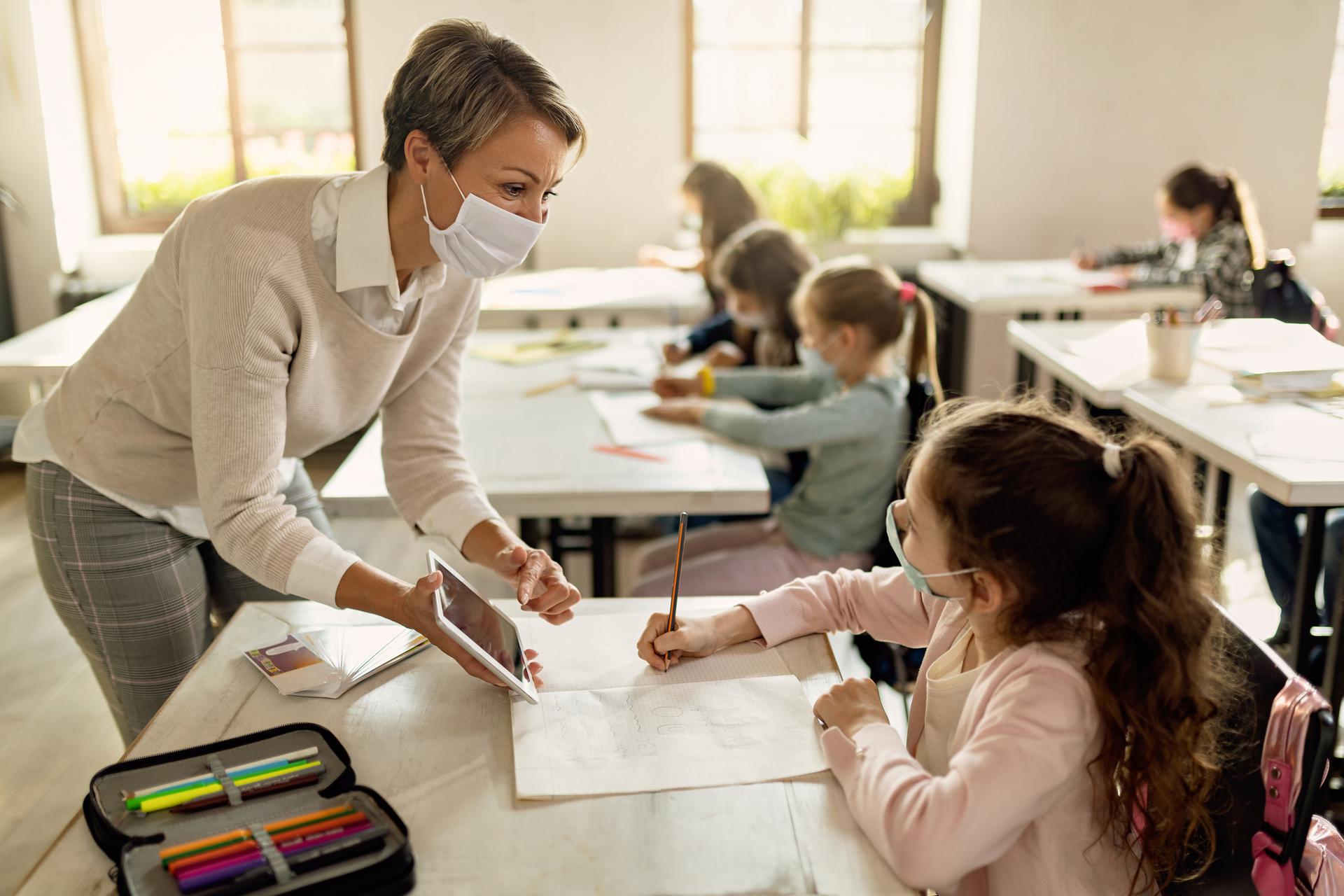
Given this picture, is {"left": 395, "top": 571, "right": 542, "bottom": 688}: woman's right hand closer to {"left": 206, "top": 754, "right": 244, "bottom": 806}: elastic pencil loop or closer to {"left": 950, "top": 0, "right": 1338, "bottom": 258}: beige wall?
{"left": 206, "top": 754, "right": 244, "bottom": 806}: elastic pencil loop

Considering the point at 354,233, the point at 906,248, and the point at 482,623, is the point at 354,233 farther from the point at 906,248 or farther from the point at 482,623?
the point at 906,248

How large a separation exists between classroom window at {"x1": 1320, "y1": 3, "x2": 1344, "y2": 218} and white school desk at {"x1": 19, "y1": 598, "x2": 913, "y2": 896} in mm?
4926

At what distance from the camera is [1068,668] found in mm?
1010

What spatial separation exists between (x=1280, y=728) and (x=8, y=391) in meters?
4.73

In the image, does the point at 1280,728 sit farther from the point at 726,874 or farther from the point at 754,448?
the point at 754,448

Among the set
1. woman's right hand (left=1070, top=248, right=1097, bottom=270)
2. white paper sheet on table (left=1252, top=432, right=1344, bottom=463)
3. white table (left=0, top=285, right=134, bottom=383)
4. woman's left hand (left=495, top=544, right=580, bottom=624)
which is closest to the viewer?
woman's left hand (left=495, top=544, right=580, bottom=624)

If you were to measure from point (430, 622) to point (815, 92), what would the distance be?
442 centimetres

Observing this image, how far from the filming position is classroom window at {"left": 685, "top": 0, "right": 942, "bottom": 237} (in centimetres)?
490

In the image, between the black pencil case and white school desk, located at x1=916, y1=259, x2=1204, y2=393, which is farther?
white school desk, located at x1=916, y1=259, x2=1204, y2=393

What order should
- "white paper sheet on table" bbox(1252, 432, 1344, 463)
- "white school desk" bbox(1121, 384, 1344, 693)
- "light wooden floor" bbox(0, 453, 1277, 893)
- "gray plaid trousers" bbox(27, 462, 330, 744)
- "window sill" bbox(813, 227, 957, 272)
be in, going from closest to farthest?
"gray plaid trousers" bbox(27, 462, 330, 744) → "white school desk" bbox(1121, 384, 1344, 693) → "white paper sheet on table" bbox(1252, 432, 1344, 463) → "light wooden floor" bbox(0, 453, 1277, 893) → "window sill" bbox(813, 227, 957, 272)

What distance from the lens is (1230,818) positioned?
3.43 feet

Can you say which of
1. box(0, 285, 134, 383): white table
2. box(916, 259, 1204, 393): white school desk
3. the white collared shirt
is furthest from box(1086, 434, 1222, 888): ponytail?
box(916, 259, 1204, 393): white school desk

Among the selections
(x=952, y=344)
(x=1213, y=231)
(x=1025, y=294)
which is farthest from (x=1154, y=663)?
(x=952, y=344)

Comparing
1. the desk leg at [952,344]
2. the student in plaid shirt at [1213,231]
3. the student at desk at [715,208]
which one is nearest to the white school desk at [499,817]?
the student at desk at [715,208]
